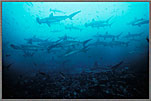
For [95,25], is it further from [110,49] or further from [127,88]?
[127,88]

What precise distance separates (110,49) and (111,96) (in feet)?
2.44

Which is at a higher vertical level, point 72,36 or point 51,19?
point 51,19

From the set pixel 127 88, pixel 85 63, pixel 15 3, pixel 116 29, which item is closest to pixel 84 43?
pixel 85 63

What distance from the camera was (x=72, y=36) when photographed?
9.48ft


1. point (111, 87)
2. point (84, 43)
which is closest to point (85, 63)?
point (84, 43)

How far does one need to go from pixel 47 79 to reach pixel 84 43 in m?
0.82

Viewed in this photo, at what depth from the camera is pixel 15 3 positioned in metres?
2.86

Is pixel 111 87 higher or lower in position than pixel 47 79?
lower

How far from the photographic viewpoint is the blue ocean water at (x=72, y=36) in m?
2.86

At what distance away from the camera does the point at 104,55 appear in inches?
114

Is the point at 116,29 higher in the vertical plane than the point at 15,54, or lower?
higher

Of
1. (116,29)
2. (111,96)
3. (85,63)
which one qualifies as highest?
(116,29)

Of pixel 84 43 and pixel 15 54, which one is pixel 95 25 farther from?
pixel 15 54

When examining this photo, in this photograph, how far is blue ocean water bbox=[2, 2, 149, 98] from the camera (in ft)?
9.39
